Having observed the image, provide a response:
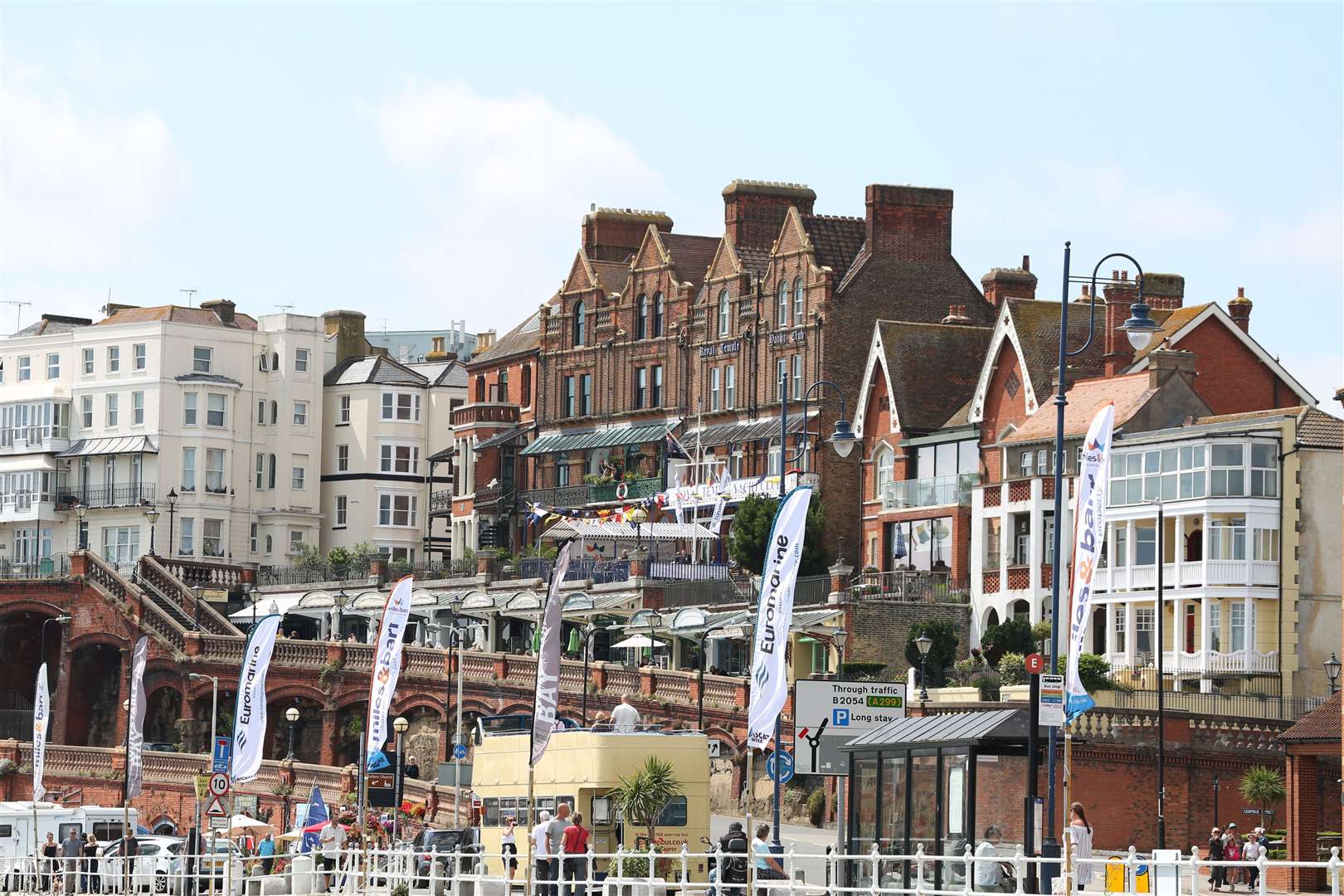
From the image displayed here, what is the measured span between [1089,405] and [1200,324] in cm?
446

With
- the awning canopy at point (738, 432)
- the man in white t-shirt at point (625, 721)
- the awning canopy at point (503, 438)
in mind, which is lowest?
the man in white t-shirt at point (625, 721)

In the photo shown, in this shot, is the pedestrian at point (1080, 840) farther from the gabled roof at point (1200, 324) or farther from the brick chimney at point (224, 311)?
the brick chimney at point (224, 311)

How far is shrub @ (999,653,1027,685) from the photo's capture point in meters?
70.4

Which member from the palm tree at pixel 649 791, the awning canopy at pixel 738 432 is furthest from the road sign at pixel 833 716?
the awning canopy at pixel 738 432

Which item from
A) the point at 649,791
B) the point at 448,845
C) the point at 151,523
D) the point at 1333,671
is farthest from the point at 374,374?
the point at 649,791

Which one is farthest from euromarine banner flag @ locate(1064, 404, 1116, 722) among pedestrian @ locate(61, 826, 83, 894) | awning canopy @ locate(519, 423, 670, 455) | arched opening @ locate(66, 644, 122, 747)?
arched opening @ locate(66, 644, 122, 747)

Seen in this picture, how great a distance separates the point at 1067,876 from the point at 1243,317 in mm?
60172

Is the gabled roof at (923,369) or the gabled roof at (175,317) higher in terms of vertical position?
the gabled roof at (175,317)

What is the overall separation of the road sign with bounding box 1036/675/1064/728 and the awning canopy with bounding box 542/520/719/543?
5430 centimetres

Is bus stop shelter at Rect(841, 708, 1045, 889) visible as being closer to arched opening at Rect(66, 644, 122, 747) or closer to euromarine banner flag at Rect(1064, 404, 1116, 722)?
euromarine banner flag at Rect(1064, 404, 1116, 722)

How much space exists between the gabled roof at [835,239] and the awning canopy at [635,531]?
10.2 meters

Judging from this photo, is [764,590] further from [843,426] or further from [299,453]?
[299,453]

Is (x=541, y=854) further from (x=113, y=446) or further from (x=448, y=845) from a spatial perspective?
(x=113, y=446)

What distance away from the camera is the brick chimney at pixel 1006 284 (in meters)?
97.3
